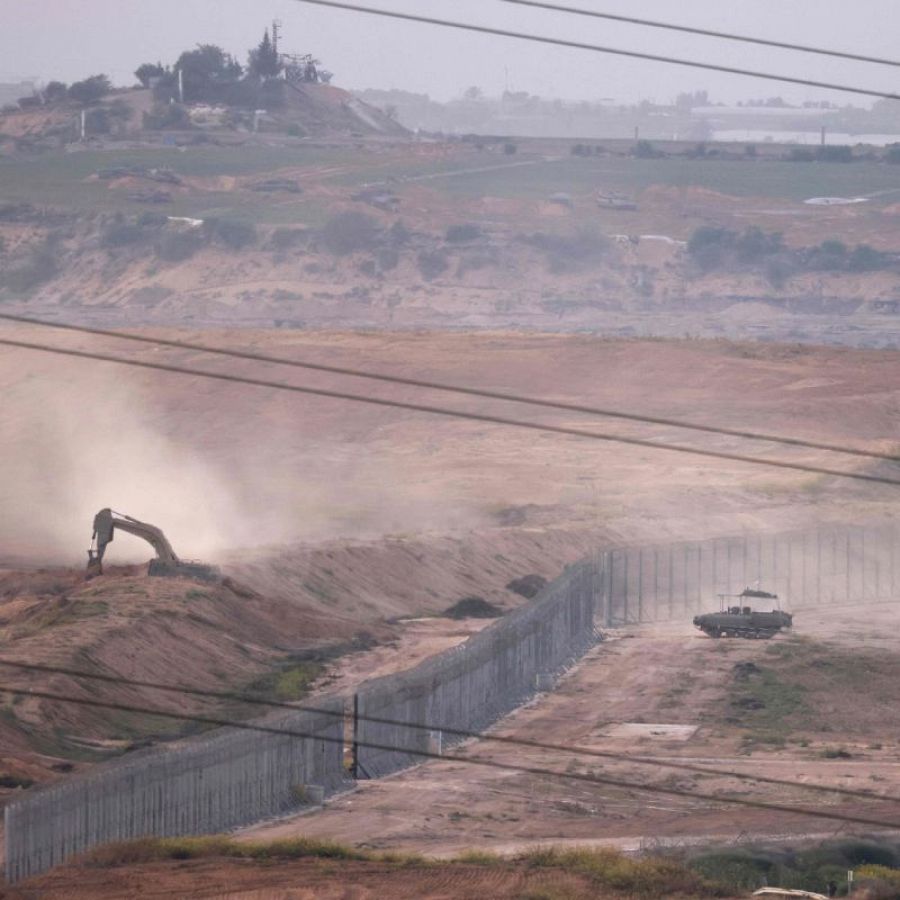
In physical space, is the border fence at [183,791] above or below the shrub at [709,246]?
below

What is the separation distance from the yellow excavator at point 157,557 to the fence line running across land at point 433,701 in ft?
24.1

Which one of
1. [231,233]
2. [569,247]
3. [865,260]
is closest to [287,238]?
[231,233]

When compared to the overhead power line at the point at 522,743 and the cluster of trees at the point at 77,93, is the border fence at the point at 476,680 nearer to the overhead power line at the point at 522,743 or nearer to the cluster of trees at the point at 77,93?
Result: the overhead power line at the point at 522,743

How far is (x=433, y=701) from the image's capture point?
34.2m

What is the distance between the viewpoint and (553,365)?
3364 inches

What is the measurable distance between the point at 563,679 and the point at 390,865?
1854cm

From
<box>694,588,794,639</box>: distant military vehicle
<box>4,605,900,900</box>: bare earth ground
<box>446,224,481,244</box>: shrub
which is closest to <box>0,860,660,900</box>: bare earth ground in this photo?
<box>4,605,900,900</box>: bare earth ground

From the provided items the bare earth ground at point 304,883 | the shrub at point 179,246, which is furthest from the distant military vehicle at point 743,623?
the shrub at point 179,246

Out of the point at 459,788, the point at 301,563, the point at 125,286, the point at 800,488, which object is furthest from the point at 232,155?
the point at 459,788

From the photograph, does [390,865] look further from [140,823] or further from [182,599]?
[182,599]

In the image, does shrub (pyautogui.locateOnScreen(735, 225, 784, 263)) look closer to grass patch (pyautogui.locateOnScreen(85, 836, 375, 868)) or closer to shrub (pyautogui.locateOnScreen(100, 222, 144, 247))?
shrub (pyautogui.locateOnScreen(100, 222, 144, 247))

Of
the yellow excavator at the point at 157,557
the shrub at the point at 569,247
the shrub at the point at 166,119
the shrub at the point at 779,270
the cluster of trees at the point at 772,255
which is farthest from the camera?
the shrub at the point at 166,119

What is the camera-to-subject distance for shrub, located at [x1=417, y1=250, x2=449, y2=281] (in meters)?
130

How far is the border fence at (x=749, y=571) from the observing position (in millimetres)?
52531
